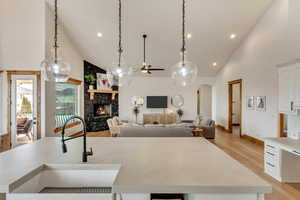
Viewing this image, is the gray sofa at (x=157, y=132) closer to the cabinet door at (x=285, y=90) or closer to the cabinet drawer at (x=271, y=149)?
the cabinet drawer at (x=271, y=149)

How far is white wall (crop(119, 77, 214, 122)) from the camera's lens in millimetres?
9945

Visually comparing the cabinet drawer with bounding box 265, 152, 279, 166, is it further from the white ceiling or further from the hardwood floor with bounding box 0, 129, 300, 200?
the white ceiling

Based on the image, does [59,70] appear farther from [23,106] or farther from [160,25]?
[160,25]

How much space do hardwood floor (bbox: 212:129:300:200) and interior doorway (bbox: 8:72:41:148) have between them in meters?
5.52

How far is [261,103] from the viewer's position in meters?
5.87

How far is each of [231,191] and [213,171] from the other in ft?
0.81

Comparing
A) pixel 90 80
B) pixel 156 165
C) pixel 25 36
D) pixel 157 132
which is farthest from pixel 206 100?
pixel 156 165

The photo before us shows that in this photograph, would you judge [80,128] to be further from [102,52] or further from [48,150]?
[48,150]

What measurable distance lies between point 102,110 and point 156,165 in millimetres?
7989

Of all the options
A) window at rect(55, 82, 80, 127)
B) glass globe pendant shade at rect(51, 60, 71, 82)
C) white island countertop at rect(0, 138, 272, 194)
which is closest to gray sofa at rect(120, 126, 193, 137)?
white island countertop at rect(0, 138, 272, 194)

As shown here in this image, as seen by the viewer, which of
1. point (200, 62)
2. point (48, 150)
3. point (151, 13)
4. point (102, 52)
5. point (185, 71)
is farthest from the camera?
point (200, 62)

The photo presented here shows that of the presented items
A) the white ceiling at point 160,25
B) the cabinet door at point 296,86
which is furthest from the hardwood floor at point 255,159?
the white ceiling at point 160,25

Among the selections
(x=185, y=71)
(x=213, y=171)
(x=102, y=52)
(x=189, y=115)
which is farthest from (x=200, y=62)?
(x=213, y=171)

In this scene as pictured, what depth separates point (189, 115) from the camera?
1009 cm
